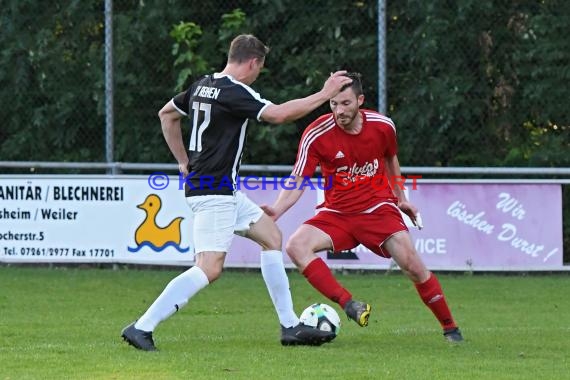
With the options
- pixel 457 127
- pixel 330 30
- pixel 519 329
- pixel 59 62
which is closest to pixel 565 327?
pixel 519 329

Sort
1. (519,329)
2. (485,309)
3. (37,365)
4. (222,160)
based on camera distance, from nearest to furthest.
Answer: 1. (37,365)
2. (222,160)
3. (519,329)
4. (485,309)

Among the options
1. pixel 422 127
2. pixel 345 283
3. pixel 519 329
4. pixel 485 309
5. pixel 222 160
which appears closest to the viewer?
pixel 222 160

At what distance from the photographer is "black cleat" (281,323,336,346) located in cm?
815

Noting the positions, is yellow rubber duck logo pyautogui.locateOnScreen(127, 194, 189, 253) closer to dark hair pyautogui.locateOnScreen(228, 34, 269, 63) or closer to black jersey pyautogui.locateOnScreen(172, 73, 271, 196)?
black jersey pyautogui.locateOnScreen(172, 73, 271, 196)

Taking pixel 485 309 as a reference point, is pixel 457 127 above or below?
above

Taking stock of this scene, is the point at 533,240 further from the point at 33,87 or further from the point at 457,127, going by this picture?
the point at 33,87

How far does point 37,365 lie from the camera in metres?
7.18

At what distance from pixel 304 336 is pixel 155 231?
5802 mm

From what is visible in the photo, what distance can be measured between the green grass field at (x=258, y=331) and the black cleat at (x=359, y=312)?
0.20m

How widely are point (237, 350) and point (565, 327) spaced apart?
9.69 feet

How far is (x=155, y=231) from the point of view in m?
13.7

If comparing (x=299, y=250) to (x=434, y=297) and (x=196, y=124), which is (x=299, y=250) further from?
(x=196, y=124)

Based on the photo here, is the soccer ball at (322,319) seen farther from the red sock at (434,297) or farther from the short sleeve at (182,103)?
the short sleeve at (182,103)

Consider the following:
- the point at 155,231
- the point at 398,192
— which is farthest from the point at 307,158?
the point at 155,231
